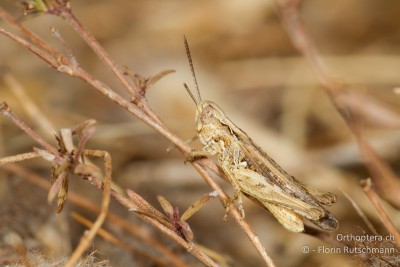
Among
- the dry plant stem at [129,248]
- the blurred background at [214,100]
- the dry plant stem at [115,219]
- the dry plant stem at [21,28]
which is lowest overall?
the dry plant stem at [129,248]

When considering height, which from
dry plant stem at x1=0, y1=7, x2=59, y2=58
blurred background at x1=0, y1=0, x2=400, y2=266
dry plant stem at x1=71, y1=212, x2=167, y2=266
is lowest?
dry plant stem at x1=71, y1=212, x2=167, y2=266

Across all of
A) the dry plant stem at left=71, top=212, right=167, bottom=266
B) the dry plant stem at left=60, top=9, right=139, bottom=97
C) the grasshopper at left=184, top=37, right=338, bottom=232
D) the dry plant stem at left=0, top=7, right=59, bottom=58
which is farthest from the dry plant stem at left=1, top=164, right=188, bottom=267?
the dry plant stem at left=0, top=7, right=59, bottom=58

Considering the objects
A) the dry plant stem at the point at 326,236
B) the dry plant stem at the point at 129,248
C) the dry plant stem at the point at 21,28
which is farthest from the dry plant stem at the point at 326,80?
the dry plant stem at the point at 129,248

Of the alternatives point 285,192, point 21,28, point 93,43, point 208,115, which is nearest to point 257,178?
point 285,192

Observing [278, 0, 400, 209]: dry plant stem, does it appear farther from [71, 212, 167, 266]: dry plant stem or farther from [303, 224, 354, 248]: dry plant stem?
[71, 212, 167, 266]: dry plant stem

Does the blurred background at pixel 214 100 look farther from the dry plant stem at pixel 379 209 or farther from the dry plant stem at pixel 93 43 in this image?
the dry plant stem at pixel 93 43

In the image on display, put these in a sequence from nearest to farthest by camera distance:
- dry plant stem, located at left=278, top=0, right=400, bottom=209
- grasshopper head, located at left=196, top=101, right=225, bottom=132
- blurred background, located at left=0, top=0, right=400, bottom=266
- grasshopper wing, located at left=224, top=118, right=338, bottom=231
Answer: dry plant stem, located at left=278, top=0, right=400, bottom=209, grasshopper wing, located at left=224, top=118, right=338, bottom=231, grasshopper head, located at left=196, top=101, right=225, bottom=132, blurred background, located at left=0, top=0, right=400, bottom=266

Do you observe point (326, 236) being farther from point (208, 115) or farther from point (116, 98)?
point (116, 98)
